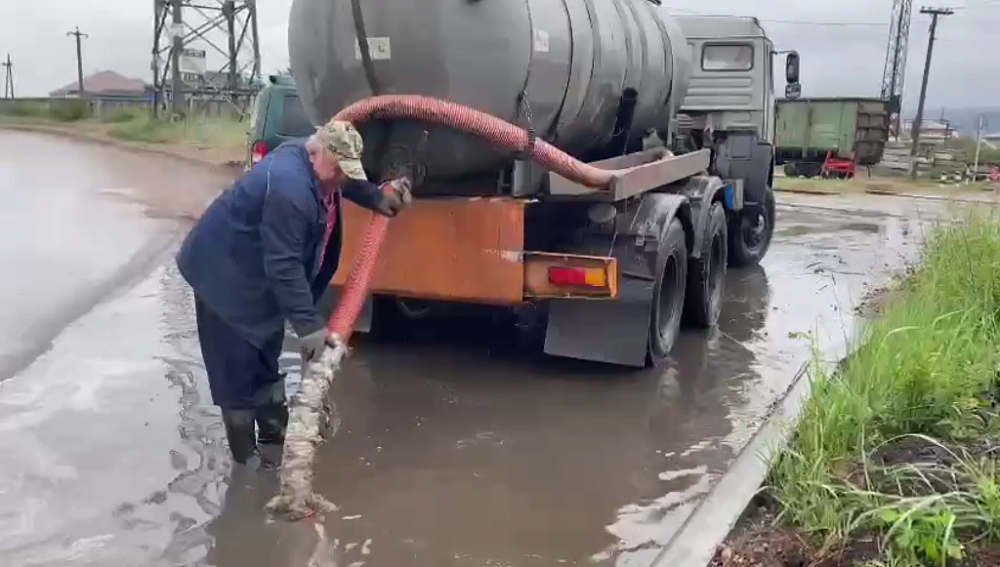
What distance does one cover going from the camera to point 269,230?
4250mm

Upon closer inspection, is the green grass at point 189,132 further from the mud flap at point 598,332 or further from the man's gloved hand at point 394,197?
the man's gloved hand at point 394,197

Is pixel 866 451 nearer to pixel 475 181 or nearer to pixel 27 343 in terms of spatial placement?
pixel 475 181

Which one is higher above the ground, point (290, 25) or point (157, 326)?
point (290, 25)

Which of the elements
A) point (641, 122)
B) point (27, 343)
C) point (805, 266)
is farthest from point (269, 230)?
point (805, 266)

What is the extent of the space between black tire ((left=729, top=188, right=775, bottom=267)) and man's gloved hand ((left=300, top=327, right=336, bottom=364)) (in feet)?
23.3

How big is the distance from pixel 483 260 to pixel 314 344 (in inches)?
67.9

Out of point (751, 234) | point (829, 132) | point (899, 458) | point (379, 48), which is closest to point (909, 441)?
point (899, 458)

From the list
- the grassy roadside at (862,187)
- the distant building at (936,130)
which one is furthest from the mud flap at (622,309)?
the distant building at (936,130)

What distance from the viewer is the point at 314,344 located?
4.32 metres

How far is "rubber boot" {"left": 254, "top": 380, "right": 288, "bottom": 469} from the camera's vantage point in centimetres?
486

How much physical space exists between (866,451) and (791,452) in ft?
1.17

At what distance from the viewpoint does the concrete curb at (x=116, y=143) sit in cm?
2362

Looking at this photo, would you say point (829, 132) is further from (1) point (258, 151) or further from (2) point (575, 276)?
(2) point (575, 276)

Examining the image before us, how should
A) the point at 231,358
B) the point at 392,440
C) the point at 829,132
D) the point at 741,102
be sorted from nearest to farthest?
1. the point at 231,358
2. the point at 392,440
3. the point at 741,102
4. the point at 829,132
